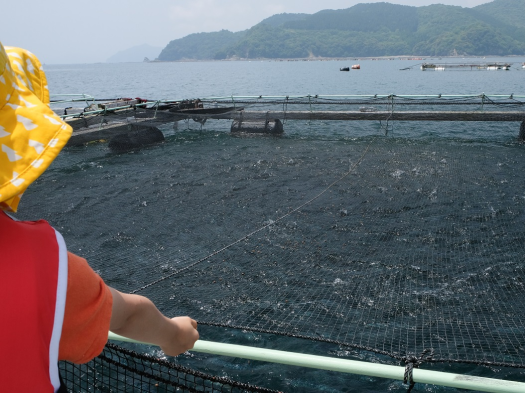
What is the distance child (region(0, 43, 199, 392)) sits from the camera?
91 centimetres

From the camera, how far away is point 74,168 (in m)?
13.6

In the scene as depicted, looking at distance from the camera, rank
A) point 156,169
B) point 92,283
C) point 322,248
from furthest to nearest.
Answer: point 156,169
point 322,248
point 92,283

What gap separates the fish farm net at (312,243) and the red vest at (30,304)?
135 cm

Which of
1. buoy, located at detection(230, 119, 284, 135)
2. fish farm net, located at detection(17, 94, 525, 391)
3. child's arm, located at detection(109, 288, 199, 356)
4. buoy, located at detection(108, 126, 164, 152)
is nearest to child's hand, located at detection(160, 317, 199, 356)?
child's arm, located at detection(109, 288, 199, 356)

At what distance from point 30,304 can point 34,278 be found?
0.05 m

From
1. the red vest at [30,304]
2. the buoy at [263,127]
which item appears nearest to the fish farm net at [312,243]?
the red vest at [30,304]

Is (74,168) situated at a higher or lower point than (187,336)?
lower

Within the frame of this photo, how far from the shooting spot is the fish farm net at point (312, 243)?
5.11 meters

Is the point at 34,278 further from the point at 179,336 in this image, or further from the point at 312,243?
the point at 312,243

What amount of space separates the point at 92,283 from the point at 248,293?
5.14m

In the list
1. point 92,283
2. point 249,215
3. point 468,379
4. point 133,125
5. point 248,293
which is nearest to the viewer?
point 92,283

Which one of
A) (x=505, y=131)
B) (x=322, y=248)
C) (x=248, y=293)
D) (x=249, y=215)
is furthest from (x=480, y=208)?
(x=505, y=131)

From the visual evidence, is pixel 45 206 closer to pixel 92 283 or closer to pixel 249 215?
pixel 249 215

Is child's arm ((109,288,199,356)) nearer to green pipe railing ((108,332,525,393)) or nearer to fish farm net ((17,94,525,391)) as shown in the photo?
green pipe railing ((108,332,525,393))
